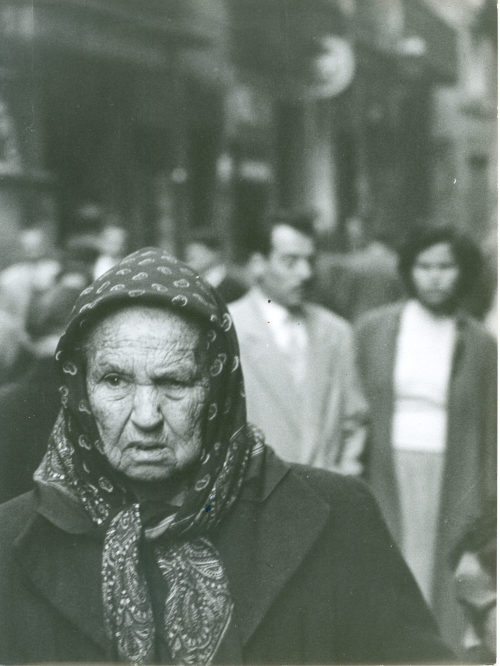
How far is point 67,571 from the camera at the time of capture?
2703mm

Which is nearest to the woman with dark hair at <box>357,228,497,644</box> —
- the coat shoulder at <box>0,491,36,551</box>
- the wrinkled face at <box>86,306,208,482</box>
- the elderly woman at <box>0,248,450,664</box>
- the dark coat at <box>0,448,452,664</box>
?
the dark coat at <box>0,448,452,664</box>

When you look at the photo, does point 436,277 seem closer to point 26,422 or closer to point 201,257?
point 201,257

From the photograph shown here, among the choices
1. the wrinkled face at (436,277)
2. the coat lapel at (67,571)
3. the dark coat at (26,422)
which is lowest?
the coat lapel at (67,571)

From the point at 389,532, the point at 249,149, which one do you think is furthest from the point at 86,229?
the point at 389,532

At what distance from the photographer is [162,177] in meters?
3.33

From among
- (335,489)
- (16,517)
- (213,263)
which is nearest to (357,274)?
(213,263)

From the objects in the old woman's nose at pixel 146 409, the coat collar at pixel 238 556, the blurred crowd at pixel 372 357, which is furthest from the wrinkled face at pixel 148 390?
the blurred crowd at pixel 372 357

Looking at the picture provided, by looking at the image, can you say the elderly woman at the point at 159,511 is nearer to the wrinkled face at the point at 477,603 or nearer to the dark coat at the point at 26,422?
the dark coat at the point at 26,422

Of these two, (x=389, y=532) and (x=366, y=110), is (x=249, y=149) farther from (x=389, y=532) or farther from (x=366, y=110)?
(x=389, y=532)

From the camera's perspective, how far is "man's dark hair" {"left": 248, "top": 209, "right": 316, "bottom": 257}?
344 centimetres

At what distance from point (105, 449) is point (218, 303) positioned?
→ 54 centimetres

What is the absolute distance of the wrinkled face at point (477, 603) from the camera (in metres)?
3.30

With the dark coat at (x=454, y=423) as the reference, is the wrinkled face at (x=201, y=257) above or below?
above

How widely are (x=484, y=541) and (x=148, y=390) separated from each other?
1523 millimetres
